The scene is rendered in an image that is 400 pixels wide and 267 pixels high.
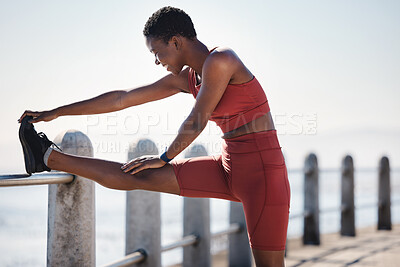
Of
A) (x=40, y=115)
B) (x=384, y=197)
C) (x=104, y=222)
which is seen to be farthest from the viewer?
(x=104, y=222)

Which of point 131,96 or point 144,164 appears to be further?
point 131,96

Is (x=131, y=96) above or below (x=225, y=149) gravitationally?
above

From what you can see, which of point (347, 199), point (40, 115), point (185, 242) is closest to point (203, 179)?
point (40, 115)

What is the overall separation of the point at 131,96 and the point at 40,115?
2.00 feet

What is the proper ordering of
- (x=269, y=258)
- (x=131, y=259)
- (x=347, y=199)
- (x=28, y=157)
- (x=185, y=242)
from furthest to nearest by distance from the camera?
(x=347, y=199) → (x=185, y=242) → (x=131, y=259) → (x=269, y=258) → (x=28, y=157)

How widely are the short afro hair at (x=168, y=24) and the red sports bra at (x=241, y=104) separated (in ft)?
1.29

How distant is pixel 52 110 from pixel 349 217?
6513mm

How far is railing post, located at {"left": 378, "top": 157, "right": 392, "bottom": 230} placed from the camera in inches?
358

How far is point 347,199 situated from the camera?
323 inches

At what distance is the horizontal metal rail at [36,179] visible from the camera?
203cm

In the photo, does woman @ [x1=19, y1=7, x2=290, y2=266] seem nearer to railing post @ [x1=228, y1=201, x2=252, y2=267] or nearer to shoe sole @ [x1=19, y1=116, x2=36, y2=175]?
shoe sole @ [x1=19, y1=116, x2=36, y2=175]

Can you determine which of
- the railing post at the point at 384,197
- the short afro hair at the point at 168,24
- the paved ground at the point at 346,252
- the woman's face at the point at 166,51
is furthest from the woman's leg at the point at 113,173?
the railing post at the point at 384,197

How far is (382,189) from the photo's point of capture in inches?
366

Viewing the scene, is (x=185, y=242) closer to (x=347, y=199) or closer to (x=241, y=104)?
(x=241, y=104)
